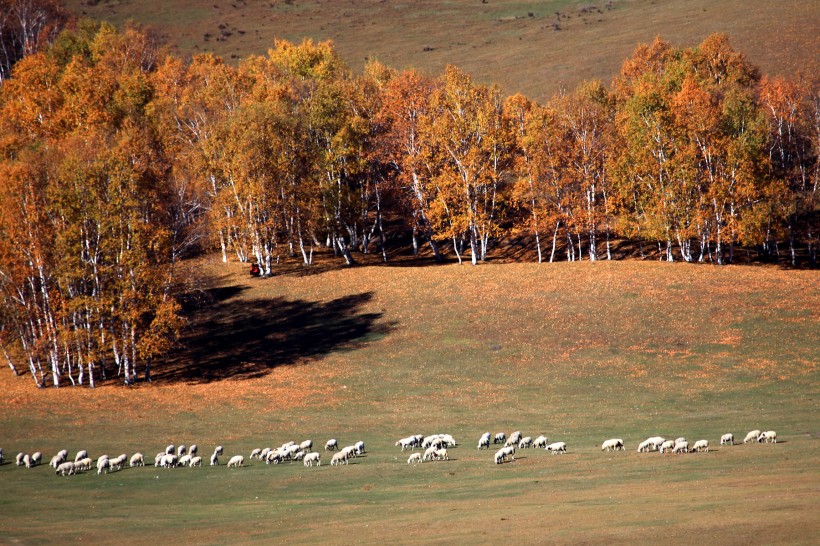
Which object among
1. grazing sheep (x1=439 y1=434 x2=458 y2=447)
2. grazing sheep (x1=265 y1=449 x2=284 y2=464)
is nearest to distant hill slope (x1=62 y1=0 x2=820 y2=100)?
grazing sheep (x1=439 y1=434 x2=458 y2=447)

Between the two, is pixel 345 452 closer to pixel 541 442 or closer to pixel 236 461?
pixel 236 461

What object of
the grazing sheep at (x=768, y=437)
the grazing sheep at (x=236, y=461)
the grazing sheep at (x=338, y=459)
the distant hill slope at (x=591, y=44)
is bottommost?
the grazing sheep at (x=768, y=437)

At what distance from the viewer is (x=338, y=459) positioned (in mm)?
42031

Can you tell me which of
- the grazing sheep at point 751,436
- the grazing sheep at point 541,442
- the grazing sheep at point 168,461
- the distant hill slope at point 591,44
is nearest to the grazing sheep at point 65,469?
the grazing sheep at point 168,461

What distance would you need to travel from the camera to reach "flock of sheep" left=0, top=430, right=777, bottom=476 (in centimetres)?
3984

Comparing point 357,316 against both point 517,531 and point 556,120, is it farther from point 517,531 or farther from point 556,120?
point 517,531

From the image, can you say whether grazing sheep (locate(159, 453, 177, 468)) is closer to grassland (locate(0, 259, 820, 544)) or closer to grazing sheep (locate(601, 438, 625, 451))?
grassland (locate(0, 259, 820, 544))

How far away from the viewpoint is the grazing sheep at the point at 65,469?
40906 millimetres

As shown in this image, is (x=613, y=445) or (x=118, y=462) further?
(x=118, y=462)

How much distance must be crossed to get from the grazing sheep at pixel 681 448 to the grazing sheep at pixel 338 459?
14691 mm

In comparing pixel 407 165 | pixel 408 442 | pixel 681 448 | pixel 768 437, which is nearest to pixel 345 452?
pixel 408 442

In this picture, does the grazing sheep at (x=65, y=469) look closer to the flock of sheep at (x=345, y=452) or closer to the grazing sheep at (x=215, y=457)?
the flock of sheep at (x=345, y=452)

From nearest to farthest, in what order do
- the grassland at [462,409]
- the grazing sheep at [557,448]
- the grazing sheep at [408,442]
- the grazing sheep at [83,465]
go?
1. the grassland at [462,409]
2. the grazing sheep at [557,448]
3. the grazing sheep at [83,465]
4. the grazing sheep at [408,442]

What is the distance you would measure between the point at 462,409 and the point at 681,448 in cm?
1833
